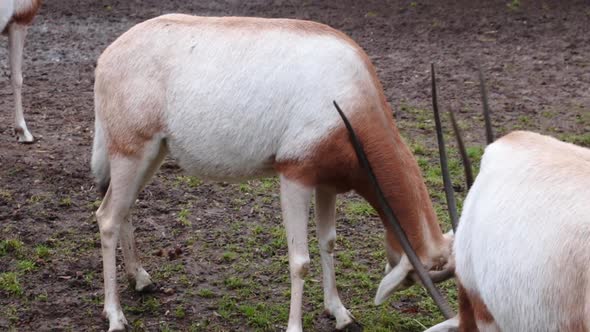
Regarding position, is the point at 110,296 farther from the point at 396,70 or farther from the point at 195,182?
the point at 396,70

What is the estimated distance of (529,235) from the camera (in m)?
2.85

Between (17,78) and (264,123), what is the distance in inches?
177

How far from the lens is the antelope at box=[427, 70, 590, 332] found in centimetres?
266

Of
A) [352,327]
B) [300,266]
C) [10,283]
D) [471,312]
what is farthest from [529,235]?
[10,283]

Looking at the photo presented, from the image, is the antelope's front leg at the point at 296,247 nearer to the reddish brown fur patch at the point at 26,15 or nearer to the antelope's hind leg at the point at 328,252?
the antelope's hind leg at the point at 328,252

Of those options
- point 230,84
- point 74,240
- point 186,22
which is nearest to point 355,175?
point 230,84

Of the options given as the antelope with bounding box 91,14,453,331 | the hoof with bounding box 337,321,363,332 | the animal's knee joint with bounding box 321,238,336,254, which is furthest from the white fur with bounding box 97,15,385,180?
the hoof with bounding box 337,321,363,332

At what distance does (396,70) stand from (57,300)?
19.4 ft

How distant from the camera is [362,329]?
513 cm

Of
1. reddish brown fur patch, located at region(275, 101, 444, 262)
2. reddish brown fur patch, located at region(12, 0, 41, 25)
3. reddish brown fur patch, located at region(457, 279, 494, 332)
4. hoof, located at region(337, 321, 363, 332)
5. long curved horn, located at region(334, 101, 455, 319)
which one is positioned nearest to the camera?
reddish brown fur patch, located at region(457, 279, 494, 332)

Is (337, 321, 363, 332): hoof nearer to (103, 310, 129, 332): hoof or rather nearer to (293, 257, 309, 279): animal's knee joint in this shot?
(293, 257, 309, 279): animal's knee joint

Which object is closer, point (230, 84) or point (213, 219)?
point (230, 84)

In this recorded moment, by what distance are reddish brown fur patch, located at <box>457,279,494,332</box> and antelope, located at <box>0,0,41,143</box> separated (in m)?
5.70

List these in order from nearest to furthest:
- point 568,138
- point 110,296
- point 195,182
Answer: point 110,296 → point 195,182 → point 568,138
